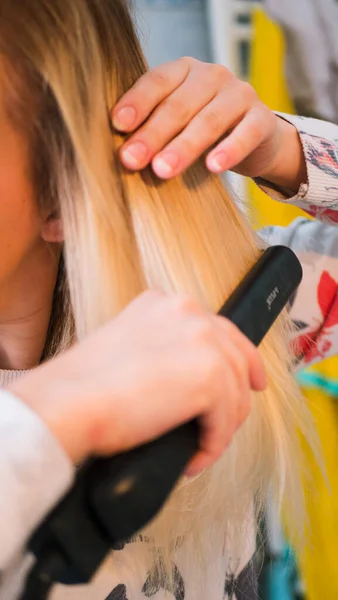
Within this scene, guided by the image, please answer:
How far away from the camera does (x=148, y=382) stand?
287 millimetres

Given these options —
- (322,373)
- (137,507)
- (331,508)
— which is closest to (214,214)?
(137,507)

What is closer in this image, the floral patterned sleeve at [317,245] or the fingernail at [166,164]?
the fingernail at [166,164]

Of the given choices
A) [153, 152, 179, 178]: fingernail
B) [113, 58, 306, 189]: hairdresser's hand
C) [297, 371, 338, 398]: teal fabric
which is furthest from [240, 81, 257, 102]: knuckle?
[297, 371, 338, 398]: teal fabric

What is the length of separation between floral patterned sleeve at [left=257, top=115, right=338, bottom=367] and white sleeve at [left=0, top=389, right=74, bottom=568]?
16.8 inches

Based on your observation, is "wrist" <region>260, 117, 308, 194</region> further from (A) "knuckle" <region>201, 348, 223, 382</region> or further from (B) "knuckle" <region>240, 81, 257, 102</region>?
(A) "knuckle" <region>201, 348, 223, 382</region>

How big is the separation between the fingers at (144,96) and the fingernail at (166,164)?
0.03 metres

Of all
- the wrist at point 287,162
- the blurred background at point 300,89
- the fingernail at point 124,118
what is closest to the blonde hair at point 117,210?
the fingernail at point 124,118

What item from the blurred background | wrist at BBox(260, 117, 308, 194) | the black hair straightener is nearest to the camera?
the black hair straightener

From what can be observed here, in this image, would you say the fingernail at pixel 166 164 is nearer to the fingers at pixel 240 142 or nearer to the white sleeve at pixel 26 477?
the fingers at pixel 240 142

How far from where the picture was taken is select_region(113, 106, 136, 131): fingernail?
409mm

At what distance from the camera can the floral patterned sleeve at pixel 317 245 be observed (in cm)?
61

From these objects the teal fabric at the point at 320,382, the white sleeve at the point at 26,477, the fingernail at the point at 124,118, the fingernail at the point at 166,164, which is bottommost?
the teal fabric at the point at 320,382

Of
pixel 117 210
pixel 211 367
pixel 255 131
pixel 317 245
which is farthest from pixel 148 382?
pixel 317 245

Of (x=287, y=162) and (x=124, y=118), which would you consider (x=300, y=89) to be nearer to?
(x=287, y=162)
